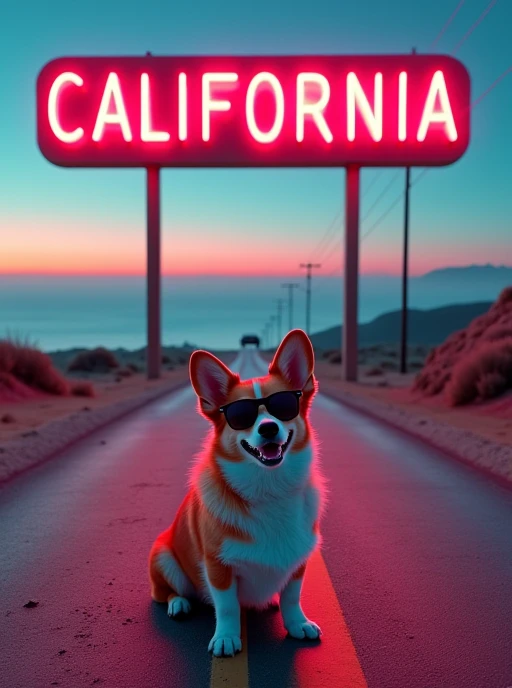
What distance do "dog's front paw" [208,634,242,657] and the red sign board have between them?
27.4 meters

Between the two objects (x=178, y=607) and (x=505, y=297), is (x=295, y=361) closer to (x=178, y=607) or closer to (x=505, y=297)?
(x=178, y=607)

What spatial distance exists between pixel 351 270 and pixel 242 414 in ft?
91.8

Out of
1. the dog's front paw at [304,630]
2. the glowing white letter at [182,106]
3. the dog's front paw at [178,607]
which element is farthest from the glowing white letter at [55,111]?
the dog's front paw at [304,630]

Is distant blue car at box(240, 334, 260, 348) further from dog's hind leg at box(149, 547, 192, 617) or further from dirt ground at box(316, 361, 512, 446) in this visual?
dog's hind leg at box(149, 547, 192, 617)

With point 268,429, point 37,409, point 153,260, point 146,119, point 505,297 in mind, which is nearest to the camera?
point 268,429

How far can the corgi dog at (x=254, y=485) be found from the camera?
3557mm

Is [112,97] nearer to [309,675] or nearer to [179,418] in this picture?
[179,418]

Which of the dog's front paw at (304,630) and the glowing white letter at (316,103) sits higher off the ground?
the glowing white letter at (316,103)

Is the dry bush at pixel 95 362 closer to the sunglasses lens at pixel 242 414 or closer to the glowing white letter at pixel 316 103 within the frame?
the glowing white letter at pixel 316 103

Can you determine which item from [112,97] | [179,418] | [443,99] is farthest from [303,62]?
[179,418]

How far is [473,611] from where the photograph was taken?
4.44 m

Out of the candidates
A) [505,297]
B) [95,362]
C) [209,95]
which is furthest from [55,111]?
[505,297]

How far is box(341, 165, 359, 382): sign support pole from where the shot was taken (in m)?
30.4

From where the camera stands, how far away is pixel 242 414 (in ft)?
11.6
